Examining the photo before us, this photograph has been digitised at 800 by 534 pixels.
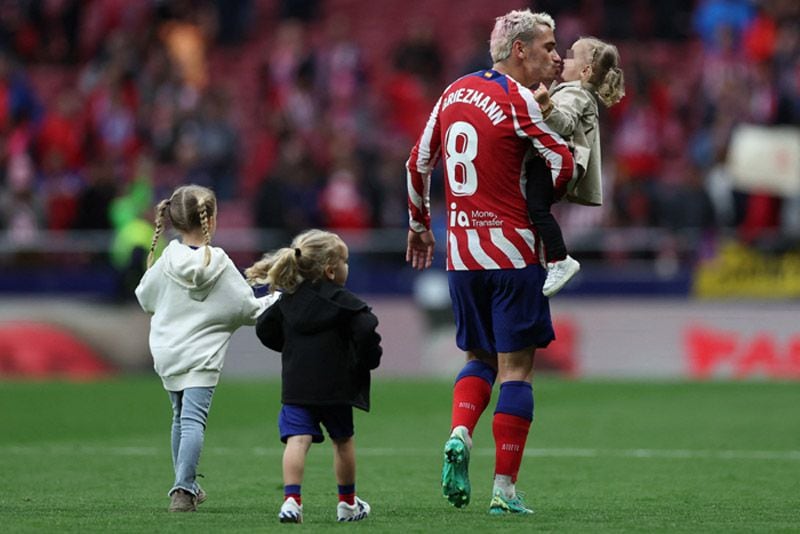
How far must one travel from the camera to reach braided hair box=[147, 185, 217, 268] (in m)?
7.84

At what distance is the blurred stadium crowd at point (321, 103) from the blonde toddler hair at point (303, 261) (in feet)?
38.0

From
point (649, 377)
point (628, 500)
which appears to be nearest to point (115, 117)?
point (649, 377)

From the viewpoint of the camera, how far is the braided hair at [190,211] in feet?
25.7

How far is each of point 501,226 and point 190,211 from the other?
1493mm

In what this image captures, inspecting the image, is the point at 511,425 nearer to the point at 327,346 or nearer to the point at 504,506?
the point at 504,506

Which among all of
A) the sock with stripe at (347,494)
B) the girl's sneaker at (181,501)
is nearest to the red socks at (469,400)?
the sock with stripe at (347,494)

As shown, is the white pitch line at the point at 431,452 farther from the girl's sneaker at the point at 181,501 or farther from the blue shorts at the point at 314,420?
the blue shorts at the point at 314,420

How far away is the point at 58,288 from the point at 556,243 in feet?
42.9

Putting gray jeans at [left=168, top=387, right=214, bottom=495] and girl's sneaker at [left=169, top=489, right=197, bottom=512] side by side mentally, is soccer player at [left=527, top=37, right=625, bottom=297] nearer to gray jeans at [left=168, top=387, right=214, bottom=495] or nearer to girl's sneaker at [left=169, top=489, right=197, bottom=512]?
gray jeans at [left=168, top=387, right=214, bottom=495]

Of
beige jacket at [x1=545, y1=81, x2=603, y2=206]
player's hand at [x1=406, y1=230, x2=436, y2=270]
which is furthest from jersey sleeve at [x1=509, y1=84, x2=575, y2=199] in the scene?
player's hand at [x1=406, y1=230, x2=436, y2=270]

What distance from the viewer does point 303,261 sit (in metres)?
7.37

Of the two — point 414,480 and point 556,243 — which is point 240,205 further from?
point 556,243

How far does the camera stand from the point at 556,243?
7707 mm

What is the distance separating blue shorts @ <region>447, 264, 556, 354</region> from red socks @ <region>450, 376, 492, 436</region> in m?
0.18
